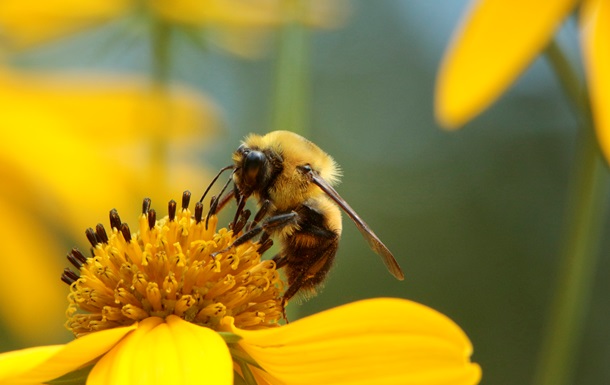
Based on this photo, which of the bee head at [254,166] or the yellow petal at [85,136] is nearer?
the bee head at [254,166]

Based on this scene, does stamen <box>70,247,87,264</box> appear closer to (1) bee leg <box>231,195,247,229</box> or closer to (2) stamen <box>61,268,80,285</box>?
(2) stamen <box>61,268,80,285</box>

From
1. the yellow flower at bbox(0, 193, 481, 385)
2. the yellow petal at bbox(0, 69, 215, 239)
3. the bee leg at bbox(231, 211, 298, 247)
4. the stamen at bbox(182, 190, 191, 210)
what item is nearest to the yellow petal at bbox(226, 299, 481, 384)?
the yellow flower at bbox(0, 193, 481, 385)

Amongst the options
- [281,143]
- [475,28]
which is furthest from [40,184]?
[475,28]

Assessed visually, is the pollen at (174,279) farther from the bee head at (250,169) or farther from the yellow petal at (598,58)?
the yellow petal at (598,58)

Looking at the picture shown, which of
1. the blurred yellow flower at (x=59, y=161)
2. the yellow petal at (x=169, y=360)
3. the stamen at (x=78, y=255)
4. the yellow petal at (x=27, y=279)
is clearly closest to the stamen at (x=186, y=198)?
the stamen at (x=78, y=255)

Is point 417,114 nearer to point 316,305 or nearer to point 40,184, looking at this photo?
point 316,305
